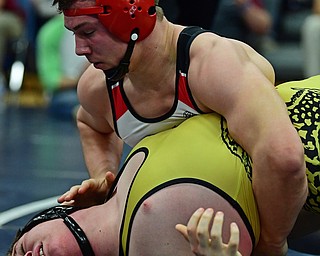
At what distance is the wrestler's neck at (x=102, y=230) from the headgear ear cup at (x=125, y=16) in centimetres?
53

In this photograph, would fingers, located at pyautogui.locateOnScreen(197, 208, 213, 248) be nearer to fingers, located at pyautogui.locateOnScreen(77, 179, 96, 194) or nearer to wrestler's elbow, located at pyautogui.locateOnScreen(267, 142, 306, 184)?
wrestler's elbow, located at pyautogui.locateOnScreen(267, 142, 306, 184)

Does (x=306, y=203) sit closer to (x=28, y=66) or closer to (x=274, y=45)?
(x=274, y=45)

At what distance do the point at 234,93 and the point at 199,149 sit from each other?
0.68ft

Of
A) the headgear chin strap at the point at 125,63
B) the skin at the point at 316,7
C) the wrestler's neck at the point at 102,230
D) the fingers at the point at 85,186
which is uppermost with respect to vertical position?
the headgear chin strap at the point at 125,63

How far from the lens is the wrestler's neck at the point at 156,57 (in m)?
2.56

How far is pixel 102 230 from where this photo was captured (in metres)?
2.64

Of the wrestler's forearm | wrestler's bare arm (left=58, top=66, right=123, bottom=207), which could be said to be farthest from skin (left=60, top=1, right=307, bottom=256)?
the wrestler's forearm

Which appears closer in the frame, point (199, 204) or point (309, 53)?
point (199, 204)

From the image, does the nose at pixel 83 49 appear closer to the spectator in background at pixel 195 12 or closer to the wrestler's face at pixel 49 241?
the wrestler's face at pixel 49 241

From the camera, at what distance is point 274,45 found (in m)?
8.22

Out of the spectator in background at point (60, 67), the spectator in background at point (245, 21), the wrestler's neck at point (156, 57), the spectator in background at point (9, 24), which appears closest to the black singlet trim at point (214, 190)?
the wrestler's neck at point (156, 57)

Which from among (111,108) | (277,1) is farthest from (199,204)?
(277,1)

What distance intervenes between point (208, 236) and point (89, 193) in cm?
78

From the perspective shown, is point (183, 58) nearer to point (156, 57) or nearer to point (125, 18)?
point (156, 57)
